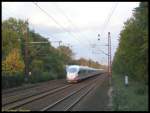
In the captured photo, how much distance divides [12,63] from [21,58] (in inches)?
397

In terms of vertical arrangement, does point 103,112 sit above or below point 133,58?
below

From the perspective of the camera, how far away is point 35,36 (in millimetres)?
108312

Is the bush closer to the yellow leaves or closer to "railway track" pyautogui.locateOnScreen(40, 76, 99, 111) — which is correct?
the yellow leaves

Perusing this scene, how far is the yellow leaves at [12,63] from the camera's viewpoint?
2448 inches

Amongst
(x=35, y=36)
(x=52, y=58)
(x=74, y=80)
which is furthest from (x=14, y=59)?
(x=35, y=36)

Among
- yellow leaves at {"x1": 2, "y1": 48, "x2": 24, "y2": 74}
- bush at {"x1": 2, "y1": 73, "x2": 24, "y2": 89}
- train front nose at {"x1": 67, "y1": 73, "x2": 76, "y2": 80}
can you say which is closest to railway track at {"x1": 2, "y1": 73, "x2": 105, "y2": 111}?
bush at {"x1": 2, "y1": 73, "x2": 24, "y2": 89}

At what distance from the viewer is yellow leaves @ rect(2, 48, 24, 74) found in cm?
6218

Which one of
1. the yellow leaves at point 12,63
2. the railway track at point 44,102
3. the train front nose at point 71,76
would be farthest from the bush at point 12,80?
the railway track at point 44,102

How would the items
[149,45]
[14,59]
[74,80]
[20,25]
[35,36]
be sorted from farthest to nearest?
[35,36], [20,25], [74,80], [14,59], [149,45]

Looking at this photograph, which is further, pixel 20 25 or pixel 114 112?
pixel 20 25

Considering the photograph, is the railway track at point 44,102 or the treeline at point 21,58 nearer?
the railway track at point 44,102

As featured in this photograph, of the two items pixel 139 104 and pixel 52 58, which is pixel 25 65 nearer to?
pixel 52 58

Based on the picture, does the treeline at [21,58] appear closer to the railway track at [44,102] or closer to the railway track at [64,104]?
the railway track at [44,102]

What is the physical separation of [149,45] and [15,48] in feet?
137
